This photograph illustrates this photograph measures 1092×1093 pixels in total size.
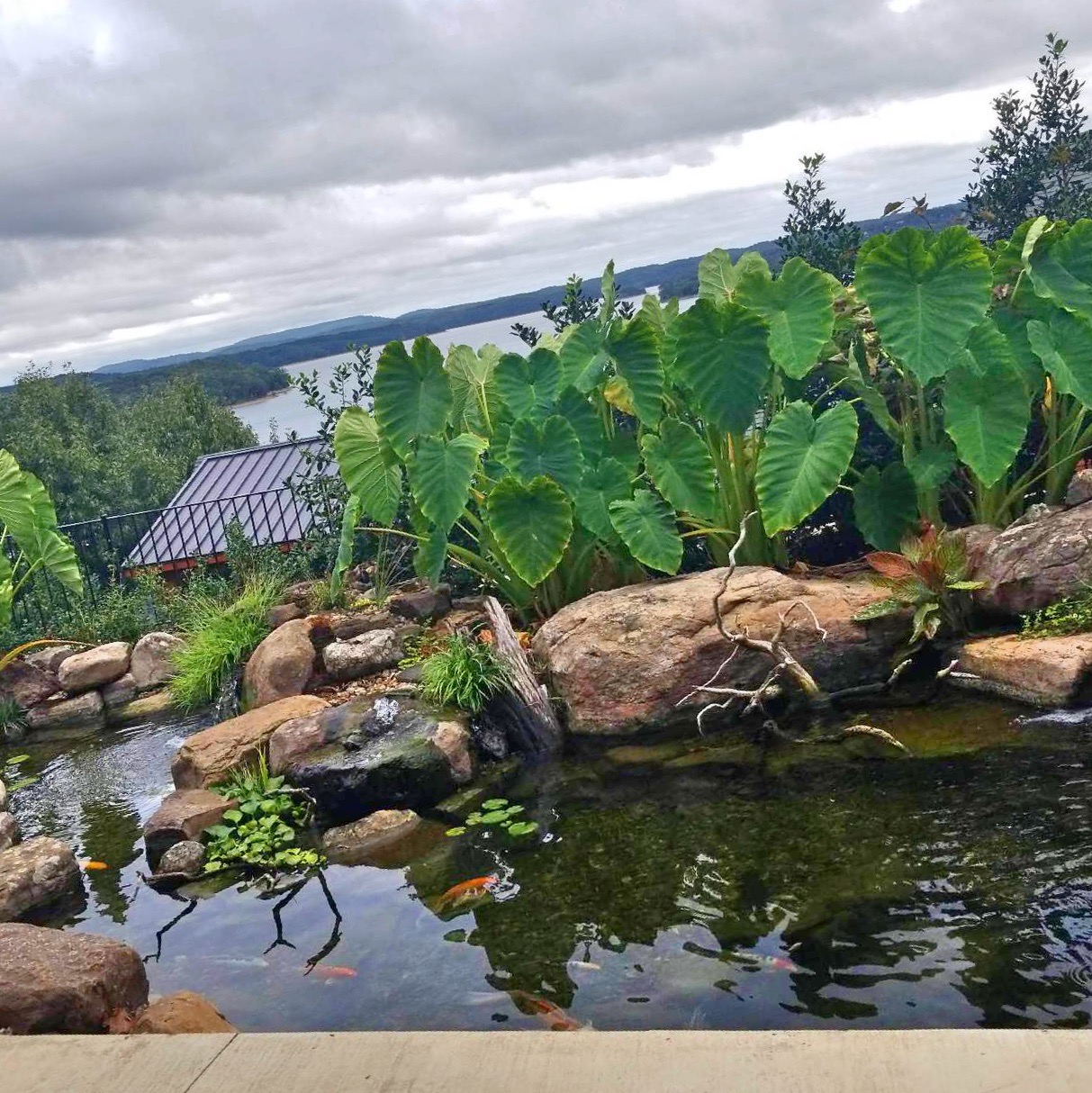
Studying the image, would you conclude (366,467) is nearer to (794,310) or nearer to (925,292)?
(794,310)

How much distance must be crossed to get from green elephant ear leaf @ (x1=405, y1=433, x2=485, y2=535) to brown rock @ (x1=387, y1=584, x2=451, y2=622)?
1.13 meters

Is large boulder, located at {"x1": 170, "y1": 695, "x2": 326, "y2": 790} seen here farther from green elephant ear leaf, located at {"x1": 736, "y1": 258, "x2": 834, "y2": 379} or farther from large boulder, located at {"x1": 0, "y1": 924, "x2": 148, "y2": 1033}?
green elephant ear leaf, located at {"x1": 736, "y1": 258, "x2": 834, "y2": 379}

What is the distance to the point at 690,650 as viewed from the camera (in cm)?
575

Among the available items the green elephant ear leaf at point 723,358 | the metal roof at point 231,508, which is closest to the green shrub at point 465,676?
the green elephant ear leaf at point 723,358

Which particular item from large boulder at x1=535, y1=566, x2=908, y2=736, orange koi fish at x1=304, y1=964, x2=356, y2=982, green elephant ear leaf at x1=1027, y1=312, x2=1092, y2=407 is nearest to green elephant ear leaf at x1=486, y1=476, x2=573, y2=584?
large boulder at x1=535, y1=566, x2=908, y2=736

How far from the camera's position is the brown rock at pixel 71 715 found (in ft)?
27.5

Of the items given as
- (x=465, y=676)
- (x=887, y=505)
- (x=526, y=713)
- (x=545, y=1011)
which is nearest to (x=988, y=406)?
(x=887, y=505)

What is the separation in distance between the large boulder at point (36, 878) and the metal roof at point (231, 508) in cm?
549

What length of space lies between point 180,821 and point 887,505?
4198 mm

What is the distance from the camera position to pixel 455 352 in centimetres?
720

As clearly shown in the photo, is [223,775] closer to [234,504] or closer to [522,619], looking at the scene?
[522,619]

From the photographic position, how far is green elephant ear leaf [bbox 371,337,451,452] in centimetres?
654

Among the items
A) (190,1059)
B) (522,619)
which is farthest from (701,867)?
(522,619)

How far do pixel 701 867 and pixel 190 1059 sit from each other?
190 cm
